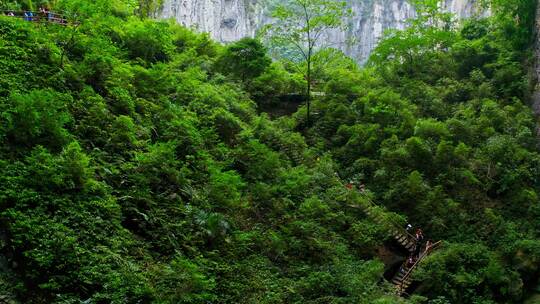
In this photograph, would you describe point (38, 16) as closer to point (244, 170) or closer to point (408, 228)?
point (244, 170)

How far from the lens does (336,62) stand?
76.8 feet

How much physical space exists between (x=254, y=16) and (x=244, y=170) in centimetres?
7360

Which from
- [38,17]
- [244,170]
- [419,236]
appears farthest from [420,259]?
[38,17]

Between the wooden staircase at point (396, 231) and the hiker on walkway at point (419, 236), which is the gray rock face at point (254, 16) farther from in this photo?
the hiker on walkway at point (419, 236)

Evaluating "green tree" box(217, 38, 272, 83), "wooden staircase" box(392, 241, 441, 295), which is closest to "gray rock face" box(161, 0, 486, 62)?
Answer: "green tree" box(217, 38, 272, 83)

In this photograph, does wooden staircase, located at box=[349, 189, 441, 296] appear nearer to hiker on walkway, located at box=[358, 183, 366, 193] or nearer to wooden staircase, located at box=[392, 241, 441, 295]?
wooden staircase, located at box=[392, 241, 441, 295]

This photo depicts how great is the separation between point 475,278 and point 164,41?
14105mm

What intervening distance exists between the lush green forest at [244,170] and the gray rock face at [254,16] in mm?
28810

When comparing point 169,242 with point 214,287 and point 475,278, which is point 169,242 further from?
point 475,278

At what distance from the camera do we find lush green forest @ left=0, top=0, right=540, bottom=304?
25.7ft

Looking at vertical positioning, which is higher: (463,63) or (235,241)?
(463,63)

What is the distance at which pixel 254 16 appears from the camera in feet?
273

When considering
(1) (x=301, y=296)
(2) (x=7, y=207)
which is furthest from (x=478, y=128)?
(2) (x=7, y=207)

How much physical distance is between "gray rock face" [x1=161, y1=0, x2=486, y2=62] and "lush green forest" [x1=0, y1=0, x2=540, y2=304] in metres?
28.8
